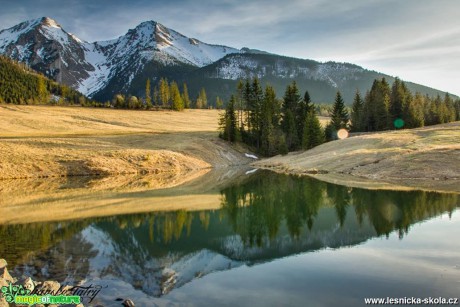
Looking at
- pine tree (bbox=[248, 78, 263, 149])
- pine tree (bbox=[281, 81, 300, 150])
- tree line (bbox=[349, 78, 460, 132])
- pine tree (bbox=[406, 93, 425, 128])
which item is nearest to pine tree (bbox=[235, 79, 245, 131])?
pine tree (bbox=[248, 78, 263, 149])

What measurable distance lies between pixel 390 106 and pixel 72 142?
8452 cm

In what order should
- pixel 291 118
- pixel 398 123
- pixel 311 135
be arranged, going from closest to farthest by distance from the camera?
pixel 311 135 → pixel 291 118 → pixel 398 123

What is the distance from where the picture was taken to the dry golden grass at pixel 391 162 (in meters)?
47.9

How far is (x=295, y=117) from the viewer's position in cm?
10188

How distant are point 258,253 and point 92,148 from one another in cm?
6084

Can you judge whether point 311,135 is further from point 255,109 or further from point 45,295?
point 45,295

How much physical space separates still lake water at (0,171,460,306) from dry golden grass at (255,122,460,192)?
46.8ft

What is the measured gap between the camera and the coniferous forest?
94688mm

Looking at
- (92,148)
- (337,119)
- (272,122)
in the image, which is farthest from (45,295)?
(337,119)

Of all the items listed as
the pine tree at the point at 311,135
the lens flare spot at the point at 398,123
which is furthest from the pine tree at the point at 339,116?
the pine tree at the point at 311,135

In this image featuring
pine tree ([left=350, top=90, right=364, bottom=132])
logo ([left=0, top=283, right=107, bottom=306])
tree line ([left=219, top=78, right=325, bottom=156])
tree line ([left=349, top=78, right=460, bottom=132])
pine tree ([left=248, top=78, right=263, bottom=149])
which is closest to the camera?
logo ([left=0, top=283, right=107, bottom=306])

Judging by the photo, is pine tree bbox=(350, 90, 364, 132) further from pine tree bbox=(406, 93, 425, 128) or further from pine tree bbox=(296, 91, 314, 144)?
pine tree bbox=(296, 91, 314, 144)

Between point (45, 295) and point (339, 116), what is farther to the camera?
point (339, 116)

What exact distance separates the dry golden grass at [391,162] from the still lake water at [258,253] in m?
14.3
